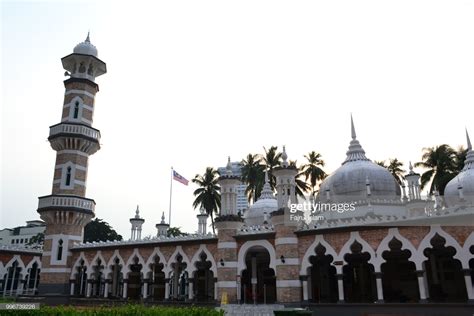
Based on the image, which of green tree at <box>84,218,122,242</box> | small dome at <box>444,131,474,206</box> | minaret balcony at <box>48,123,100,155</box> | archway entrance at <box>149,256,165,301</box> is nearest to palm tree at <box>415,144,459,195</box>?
small dome at <box>444,131,474,206</box>

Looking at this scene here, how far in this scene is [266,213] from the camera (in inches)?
1366

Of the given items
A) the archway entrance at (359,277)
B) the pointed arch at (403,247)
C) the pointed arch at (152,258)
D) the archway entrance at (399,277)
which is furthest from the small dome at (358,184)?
the pointed arch at (152,258)

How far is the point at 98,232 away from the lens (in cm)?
7700

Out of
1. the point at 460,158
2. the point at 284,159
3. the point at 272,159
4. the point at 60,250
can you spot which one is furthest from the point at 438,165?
the point at 60,250

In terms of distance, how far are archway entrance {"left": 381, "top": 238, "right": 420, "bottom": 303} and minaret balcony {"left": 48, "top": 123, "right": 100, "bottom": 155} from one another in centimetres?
2419

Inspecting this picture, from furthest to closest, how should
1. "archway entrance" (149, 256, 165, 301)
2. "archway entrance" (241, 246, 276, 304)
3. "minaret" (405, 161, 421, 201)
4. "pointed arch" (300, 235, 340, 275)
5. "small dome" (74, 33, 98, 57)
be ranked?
"small dome" (74, 33, 98, 57)
"archway entrance" (149, 256, 165, 301)
"minaret" (405, 161, 421, 201)
"archway entrance" (241, 246, 276, 304)
"pointed arch" (300, 235, 340, 275)

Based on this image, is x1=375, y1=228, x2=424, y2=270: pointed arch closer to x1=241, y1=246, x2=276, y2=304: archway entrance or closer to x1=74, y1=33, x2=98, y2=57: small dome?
x1=241, y1=246, x2=276, y2=304: archway entrance

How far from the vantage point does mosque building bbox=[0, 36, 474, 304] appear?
21938 millimetres

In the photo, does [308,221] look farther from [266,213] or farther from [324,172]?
[324,172]

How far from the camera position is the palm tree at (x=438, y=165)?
4917 centimetres

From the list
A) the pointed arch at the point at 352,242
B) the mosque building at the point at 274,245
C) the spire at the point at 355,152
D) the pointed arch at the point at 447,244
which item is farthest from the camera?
the spire at the point at 355,152

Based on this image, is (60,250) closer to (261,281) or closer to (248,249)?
(261,281)

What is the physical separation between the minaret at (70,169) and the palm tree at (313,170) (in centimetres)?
2828

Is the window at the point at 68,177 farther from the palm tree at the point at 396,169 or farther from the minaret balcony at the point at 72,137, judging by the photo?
the palm tree at the point at 396,169
